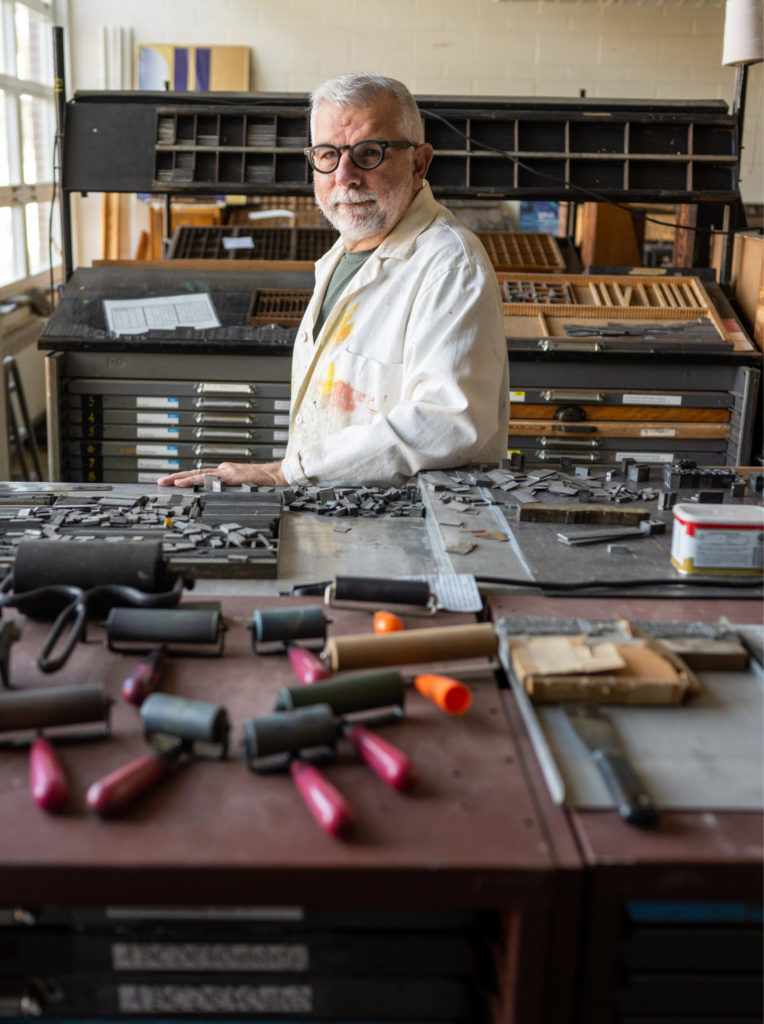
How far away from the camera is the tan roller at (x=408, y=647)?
1.16 metres

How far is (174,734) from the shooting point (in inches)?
39.2

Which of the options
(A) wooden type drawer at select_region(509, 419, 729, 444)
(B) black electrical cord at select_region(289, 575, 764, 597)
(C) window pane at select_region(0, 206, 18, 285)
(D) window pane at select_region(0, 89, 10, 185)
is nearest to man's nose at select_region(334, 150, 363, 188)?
(B) black electrical cord at select_region(289, 575, 764, 597)

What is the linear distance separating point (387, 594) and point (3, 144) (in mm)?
5867

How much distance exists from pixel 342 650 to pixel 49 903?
0.43 meters

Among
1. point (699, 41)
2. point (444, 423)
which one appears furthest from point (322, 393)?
point (699, 41)

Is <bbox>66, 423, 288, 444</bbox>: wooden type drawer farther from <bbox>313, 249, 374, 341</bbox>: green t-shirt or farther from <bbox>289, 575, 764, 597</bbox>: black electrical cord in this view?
<bbox>289, 575, 764, 597</bbox>: black electrical cord

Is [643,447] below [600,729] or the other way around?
below

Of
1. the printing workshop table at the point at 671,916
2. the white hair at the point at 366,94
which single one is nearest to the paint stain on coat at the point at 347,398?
the white hair at the point at 366,94

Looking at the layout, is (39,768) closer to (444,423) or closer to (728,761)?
(728,761)

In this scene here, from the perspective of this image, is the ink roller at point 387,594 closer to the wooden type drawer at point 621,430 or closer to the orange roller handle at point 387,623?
the orange roller handle at point 387,623

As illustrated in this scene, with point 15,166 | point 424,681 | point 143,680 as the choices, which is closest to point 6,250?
point 15,166

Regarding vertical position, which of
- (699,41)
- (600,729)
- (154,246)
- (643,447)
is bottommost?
(643,447)

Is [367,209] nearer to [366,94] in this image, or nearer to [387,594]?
[366,94]

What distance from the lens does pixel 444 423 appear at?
2.13m
